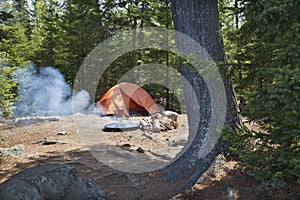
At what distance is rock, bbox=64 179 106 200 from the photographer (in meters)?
3.22

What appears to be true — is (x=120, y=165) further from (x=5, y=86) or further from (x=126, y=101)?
(x=126, y=101)

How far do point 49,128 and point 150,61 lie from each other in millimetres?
7788

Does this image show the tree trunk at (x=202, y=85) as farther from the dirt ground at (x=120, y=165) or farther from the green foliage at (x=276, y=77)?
the green foliage at (x=276, y=77)

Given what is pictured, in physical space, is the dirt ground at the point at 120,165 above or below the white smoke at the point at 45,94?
below

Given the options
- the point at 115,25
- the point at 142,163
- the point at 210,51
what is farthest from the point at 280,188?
the point at 115,25

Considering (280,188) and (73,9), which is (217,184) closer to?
(280,188)

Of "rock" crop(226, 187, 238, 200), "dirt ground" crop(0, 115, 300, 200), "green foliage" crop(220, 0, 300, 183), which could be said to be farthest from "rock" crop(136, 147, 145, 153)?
"green foliage" crop(220, 0, 300, 183)

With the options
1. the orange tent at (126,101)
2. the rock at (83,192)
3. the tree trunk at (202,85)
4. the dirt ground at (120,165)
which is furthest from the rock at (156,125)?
the rock at (83,192)

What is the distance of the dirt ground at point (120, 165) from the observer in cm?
315

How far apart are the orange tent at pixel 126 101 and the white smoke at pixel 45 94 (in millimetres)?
3438

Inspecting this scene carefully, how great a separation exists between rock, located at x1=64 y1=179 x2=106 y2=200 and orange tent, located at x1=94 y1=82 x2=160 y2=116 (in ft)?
24.7

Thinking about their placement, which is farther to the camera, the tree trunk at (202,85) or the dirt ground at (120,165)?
the tree trunk at (202,85)

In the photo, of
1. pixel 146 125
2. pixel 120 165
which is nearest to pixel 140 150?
pixel 120 165

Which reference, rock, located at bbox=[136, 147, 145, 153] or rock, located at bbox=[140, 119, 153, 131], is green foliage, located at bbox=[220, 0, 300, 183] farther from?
rock, located at bbox=[140, 119, 153, 131]
